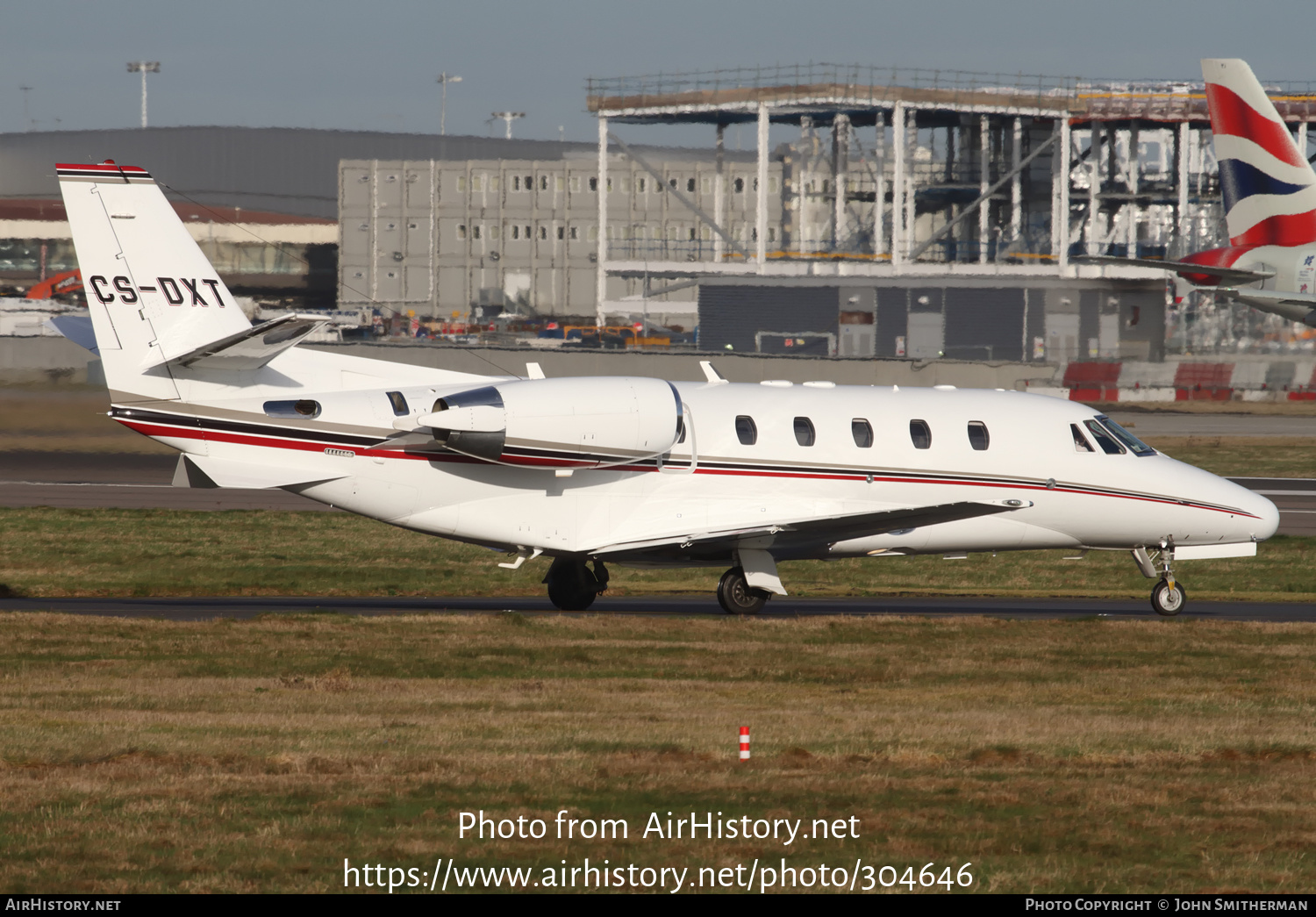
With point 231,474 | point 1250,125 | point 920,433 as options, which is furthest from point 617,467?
point 1250,125

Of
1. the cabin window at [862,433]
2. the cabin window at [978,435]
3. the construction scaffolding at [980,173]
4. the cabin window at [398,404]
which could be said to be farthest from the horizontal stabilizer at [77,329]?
the construction scaffolding at [980,173]

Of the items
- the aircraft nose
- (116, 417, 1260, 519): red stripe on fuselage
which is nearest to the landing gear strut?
(116, 417, 1260, 519): red stripe on fuselage

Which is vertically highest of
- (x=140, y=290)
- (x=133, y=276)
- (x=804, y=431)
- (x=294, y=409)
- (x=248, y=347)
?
(x=133, y=276)

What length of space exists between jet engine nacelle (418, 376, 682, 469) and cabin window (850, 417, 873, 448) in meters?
2.75

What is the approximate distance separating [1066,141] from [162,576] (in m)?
66.0

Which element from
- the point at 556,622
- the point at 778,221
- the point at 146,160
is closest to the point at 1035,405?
the point at 556,622

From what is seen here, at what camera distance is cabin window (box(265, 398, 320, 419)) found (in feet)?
68.9

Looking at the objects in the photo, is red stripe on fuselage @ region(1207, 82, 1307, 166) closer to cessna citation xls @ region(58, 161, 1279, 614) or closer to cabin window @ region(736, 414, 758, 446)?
cessna citation xls @ region(58, 161, 1279, 614)

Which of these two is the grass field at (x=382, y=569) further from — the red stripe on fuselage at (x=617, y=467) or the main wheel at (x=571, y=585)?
the red stripe on fuselage at (x=617, y=467)

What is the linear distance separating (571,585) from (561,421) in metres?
3.49

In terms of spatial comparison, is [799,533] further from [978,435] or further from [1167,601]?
[1167,601]

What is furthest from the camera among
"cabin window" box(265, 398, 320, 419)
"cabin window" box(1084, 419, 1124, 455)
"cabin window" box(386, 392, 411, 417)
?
"cabin window" box(1084, 419, 1124, 455)

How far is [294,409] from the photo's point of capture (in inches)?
831

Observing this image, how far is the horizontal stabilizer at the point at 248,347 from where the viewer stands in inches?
777
